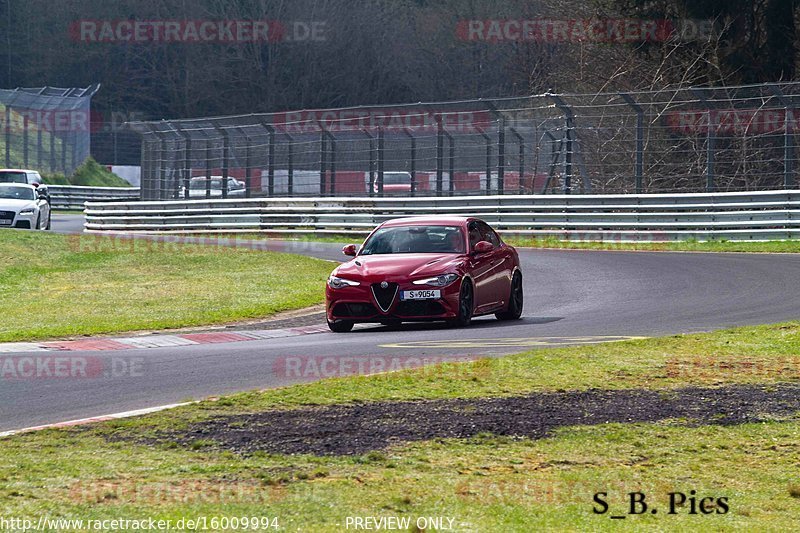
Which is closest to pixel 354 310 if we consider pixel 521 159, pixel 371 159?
pixel 521 159

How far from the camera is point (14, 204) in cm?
3516

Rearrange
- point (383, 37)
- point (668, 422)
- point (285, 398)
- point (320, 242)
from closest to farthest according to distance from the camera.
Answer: point (668, 422), point (285, 398), point (320, 242), point (383, 37)

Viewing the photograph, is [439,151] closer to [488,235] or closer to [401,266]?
[488,235]

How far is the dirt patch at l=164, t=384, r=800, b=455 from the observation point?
24.4 ft

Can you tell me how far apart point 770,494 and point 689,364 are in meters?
4.57

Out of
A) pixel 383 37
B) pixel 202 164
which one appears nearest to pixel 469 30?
pixel 383 37

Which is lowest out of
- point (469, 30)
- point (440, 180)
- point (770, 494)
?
point (770, 494)

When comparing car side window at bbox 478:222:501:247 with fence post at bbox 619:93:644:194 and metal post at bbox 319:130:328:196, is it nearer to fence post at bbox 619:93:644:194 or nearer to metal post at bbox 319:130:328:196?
fence post at bbox 619:93:644:194

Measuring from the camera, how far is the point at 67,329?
1551 cm

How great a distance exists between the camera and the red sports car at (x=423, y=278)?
48.0ft

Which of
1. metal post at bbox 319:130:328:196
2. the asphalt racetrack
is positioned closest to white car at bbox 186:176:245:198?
metal post at bbox 319:130:328:196

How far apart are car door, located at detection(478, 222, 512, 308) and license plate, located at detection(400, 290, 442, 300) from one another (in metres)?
1.09

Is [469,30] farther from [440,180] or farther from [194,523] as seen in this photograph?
[194,523]

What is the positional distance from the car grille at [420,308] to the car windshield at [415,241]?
94 cm
